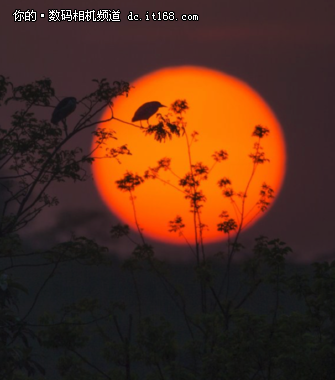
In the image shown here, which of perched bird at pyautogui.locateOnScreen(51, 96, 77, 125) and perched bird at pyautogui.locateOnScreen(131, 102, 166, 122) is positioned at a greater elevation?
perched bird at pyautogui.locateOnScreen(131, 102, 166, 122)

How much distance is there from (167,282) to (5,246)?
8311 millimetres

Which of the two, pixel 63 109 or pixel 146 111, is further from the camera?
pixel 146 111

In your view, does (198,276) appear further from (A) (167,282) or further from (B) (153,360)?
(B) (153,360)

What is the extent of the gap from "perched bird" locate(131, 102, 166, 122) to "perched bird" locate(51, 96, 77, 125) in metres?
1.43

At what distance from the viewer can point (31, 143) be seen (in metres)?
14.4

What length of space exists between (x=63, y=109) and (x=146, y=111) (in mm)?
2118

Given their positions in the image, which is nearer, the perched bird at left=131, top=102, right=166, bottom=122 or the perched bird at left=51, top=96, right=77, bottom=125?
the perched bird at left=51, top=96, right=77, bottom=125

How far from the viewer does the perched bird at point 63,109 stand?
14.1m

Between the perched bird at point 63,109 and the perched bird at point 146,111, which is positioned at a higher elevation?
the perched bird at point 146,111

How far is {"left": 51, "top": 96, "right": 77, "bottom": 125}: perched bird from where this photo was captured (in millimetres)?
14125

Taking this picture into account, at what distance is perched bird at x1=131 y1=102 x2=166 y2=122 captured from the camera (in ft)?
49.6

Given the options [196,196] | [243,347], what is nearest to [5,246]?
[243,347]

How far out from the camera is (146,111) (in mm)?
15523

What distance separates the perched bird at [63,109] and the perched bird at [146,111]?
1.43m
